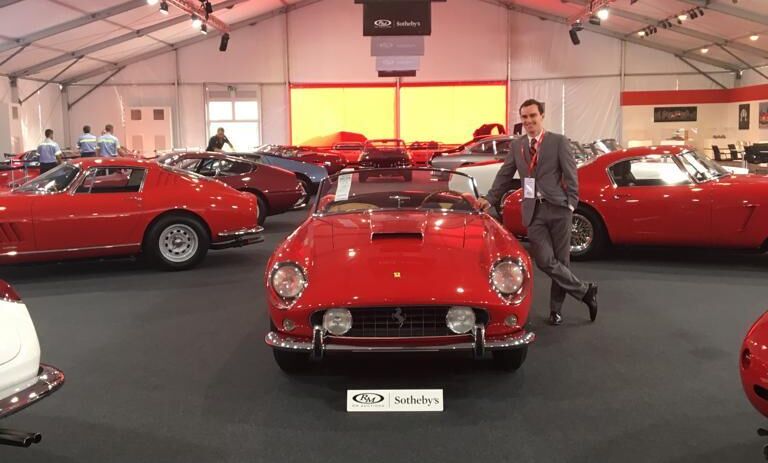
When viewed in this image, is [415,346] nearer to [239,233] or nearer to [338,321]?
[338,321]

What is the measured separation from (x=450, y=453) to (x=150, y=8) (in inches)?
760

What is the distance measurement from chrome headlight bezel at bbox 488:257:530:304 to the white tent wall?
23.4 metres

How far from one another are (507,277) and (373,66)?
24.1m

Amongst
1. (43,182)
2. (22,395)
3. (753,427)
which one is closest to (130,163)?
(43,182)

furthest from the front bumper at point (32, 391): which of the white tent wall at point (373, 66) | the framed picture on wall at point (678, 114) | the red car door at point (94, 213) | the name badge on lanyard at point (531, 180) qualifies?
the framed picture on wall at point (678, 114)

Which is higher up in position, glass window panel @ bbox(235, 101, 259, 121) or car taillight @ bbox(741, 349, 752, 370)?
glass window panel @ bbox(235, 101, 259, 121)

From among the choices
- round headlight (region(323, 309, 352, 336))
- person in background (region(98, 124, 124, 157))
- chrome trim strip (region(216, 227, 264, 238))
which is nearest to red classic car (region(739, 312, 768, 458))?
round headlight (region(323, 309, 352, 336))

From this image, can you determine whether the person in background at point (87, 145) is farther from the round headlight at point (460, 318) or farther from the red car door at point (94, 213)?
the round headlight at point (460, 318)

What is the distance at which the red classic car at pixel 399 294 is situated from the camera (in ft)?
12.2

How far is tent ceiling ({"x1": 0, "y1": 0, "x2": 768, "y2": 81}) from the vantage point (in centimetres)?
1723

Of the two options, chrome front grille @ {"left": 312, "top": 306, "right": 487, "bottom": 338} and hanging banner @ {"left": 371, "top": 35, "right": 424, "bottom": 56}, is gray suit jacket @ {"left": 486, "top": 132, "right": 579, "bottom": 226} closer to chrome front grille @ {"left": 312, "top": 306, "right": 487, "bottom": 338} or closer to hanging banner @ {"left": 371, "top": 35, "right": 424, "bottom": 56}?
chrome front grille @ {"left": 312, "top": 306, "right": 487, "bottom": 338}

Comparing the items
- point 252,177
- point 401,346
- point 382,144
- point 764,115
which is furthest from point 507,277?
point 764,115

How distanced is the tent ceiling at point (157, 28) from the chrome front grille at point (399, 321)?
1424 cm

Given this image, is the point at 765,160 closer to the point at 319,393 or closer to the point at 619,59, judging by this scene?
the point at 619,59
